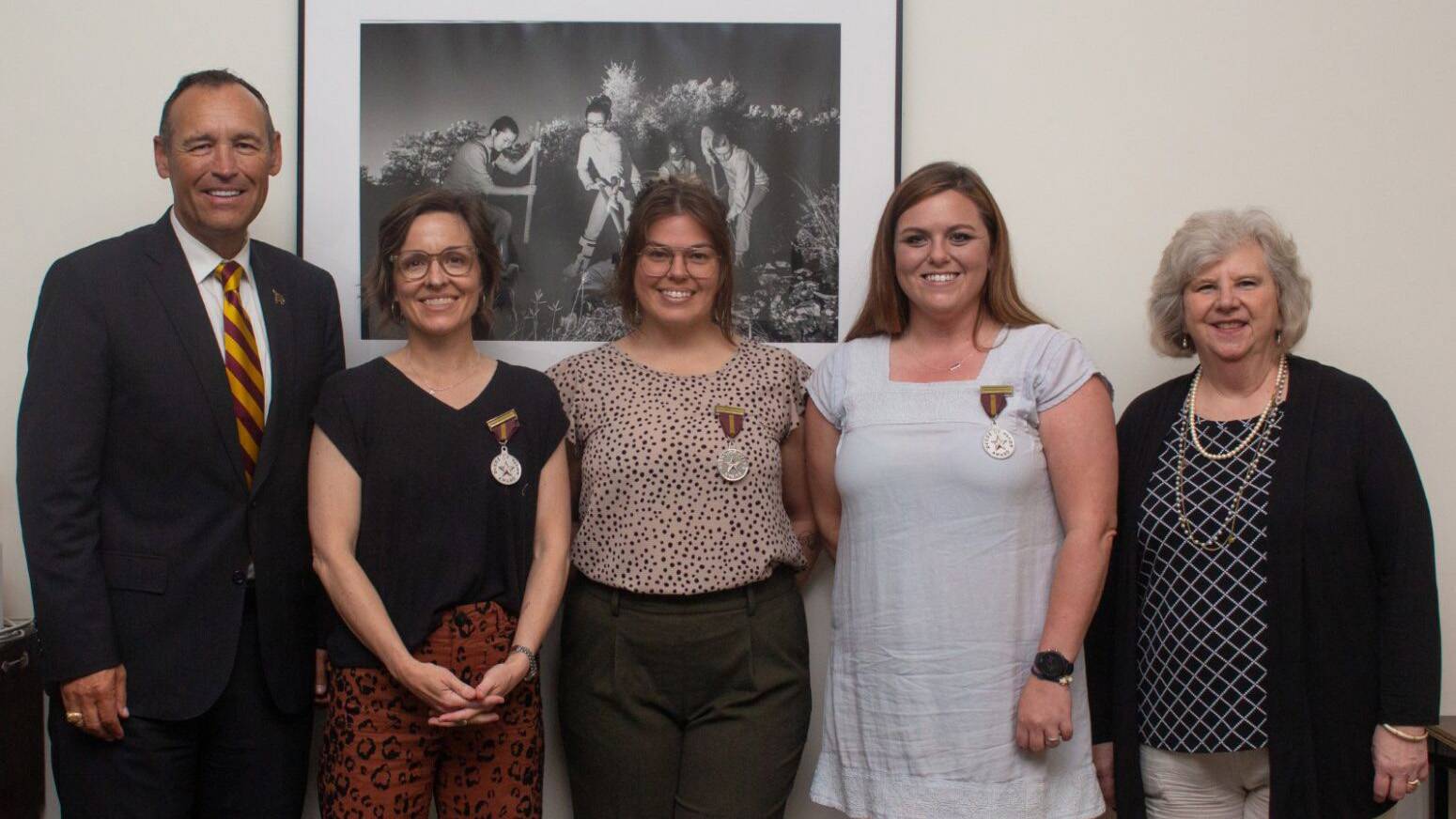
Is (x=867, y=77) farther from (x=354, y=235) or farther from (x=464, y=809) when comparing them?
(x=464, y=809)

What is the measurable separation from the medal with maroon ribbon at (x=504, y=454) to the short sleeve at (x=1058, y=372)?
94 cm

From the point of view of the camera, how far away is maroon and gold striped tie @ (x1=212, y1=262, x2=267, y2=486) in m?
1.95

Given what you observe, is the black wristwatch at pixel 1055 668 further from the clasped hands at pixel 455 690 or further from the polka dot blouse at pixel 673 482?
the clasped hands at pixel 455 690

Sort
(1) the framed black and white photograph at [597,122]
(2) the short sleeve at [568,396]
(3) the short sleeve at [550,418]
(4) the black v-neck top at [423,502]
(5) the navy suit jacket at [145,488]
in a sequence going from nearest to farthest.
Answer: (5) the navy suit jacket at [145,488], (4) the black v-neck top at [423,502], (3) the short sleeve at [550,418], (2) the short sleeve at [568,396], (1) the framed black and white photograph at [597,122]

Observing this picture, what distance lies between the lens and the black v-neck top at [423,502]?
6.26 feet

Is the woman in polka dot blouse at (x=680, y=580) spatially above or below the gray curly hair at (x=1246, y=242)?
below

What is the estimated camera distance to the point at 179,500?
6.23ft

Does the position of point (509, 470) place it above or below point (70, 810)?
above

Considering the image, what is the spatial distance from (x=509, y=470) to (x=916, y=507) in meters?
0.73

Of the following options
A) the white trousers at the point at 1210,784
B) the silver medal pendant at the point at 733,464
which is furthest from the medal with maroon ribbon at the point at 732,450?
the white trousers at the point at 1210,784

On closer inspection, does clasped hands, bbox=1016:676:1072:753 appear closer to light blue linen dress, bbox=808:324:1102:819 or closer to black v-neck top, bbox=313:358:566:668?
light blue linen dress, bbox=808:324:1102:819

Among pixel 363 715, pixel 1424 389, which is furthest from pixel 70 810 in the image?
pixel 1424 389

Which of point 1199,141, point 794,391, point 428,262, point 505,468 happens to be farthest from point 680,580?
point 1199,141

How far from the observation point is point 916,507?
1916mm
